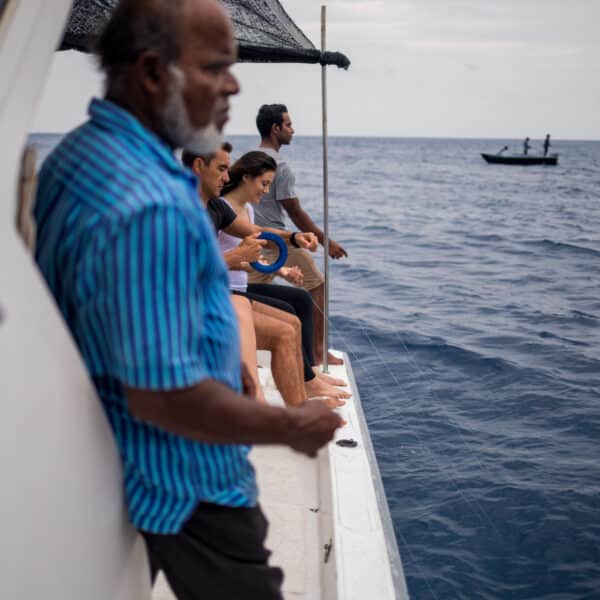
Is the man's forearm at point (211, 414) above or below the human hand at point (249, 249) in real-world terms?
above

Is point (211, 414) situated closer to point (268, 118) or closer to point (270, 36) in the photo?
point (270, 36)

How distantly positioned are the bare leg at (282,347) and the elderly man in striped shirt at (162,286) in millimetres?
2336

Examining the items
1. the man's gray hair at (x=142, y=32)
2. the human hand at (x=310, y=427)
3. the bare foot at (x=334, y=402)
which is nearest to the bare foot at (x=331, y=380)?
the bare foot at (x=334, y=402)

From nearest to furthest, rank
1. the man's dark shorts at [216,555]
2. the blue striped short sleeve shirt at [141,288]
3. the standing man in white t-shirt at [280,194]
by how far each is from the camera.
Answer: the blue striped short sleeve shirt at [141,288]
the man's dark shorts at [216,555]
the standing man in white t-shirt at [280,194]

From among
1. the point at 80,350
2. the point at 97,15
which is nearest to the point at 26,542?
the point at 80,350

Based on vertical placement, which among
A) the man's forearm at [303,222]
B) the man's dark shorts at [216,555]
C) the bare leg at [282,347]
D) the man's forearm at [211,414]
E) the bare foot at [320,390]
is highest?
the man's forearm at [211,414]

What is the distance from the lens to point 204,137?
1.35 metres

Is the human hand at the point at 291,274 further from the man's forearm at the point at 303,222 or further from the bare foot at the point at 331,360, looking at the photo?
the bare foot at the point at 331,360

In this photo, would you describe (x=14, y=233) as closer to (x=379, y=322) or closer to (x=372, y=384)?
(x=372, y=384)

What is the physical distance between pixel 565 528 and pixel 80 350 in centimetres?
437

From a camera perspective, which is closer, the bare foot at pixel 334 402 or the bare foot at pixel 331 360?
the bare foot at pixel 334 402

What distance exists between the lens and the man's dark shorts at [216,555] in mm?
1498

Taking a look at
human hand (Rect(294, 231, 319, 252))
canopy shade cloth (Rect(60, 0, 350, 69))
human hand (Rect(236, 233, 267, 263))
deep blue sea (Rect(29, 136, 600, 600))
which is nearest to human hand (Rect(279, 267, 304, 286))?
human hand (Rect(294, 231, 319, 252))

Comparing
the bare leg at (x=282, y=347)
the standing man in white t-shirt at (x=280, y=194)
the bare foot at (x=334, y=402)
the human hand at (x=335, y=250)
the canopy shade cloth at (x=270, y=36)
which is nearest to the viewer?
the bare leg at (x=282, y=347)
